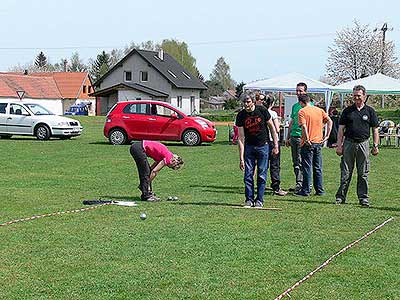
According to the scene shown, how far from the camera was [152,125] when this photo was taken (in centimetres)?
2620

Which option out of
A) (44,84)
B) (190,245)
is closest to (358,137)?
(190,245)

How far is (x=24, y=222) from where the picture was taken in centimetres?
936

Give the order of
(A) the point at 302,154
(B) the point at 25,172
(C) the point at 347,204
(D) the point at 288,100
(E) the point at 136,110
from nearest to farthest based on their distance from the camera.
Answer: (C) the point at 347,204 < (A) the point at 302,154 < (B) the point at 25,172 < (E) the point at 136,110 < (D) the point at 288,100

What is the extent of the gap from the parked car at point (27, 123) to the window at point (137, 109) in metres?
3.99

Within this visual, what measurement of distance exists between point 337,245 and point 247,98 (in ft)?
11.1

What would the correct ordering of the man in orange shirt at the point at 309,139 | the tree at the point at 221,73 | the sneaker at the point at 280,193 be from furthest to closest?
1. the tree at the point at 221,73
2. the sneaker at the point at 280,193
3. the man in orange shirt at the point at 309,139

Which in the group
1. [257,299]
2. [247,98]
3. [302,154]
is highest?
[247,98]

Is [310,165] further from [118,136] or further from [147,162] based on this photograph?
[118,136]

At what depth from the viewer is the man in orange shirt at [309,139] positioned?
1241cm

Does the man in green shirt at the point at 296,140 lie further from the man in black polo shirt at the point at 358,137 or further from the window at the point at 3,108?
the window at the point at 3,108

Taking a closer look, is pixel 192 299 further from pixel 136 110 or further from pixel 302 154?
pixel 136 110

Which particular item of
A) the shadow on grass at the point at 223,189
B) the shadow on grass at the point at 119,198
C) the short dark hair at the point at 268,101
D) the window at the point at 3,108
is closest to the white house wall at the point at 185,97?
the window at the point at 3,108

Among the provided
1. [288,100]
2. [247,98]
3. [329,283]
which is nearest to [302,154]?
[247,98]

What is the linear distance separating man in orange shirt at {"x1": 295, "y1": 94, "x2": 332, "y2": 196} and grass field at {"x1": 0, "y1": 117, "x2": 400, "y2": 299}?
45 centimetres
